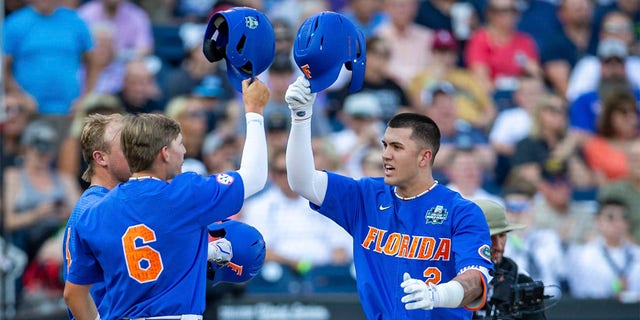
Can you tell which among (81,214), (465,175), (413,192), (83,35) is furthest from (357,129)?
(81,214)

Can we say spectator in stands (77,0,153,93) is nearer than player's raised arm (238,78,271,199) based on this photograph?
No

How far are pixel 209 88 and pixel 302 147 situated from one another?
5457 mm

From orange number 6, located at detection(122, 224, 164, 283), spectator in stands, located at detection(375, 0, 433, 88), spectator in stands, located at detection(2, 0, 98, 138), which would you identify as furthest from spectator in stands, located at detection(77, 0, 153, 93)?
orange number 6, located at detection(122, 224, 164, 283)

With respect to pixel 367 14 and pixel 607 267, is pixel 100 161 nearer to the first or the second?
pixel 607 267

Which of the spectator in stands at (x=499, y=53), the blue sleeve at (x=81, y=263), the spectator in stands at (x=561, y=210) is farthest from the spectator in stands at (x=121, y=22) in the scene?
the blue sleeve at (x=81, y=263)

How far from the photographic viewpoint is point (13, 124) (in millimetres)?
9805

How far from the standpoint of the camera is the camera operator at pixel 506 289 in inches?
235

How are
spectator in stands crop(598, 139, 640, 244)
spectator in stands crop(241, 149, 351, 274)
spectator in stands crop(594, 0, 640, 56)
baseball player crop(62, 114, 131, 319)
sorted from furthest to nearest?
spectator in stands crop(594, 0, 640, 56)
spectator in stands crop(598, 139, 640, 244)
spectator in stands crop(241, 149, 351, 274)
baseball player crop(62, 114, 131, 319)

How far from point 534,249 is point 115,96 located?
4.41 metres

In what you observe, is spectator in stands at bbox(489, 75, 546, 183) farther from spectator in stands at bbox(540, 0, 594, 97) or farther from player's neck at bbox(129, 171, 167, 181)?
player's neck at bbox(129, 171, 167, 181)

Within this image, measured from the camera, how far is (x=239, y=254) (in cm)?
547

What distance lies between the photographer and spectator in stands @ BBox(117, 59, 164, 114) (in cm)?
1068

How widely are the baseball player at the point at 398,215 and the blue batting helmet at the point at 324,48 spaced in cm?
9

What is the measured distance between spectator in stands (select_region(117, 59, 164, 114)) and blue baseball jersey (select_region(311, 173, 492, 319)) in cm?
542
